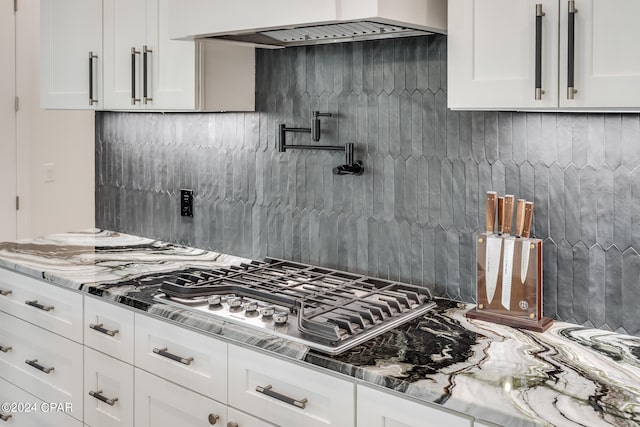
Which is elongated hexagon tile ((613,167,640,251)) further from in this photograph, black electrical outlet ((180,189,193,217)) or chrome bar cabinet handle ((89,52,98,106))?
chrome bar cabinet handle ((89,52,98,106))

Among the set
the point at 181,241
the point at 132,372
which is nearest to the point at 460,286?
the point at 132,372

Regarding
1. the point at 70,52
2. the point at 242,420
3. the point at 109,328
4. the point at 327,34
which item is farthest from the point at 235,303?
the point at 70,52

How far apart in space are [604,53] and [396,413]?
0.96 m

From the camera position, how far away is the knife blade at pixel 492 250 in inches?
76.7

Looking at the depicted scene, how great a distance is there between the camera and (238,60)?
270 cm

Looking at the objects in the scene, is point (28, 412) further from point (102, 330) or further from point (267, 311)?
point (267, 311)

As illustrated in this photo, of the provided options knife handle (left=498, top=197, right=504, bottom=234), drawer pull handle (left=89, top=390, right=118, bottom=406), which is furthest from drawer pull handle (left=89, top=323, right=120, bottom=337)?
knife handle (left=498, top=197, right=504, bottom=234)

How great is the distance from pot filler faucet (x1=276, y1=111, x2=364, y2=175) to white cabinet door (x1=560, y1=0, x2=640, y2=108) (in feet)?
2.99

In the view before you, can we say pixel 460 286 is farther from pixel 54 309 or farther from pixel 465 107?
pixel 54 309

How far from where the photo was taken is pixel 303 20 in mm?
1952

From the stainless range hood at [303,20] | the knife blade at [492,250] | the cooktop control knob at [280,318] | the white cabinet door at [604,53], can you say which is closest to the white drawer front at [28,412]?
the cooktop control knob at [280,318]

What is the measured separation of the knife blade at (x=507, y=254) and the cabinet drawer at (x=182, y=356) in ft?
2.73

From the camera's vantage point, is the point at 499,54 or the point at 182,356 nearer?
the point at 499,54

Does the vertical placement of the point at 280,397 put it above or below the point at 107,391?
above
